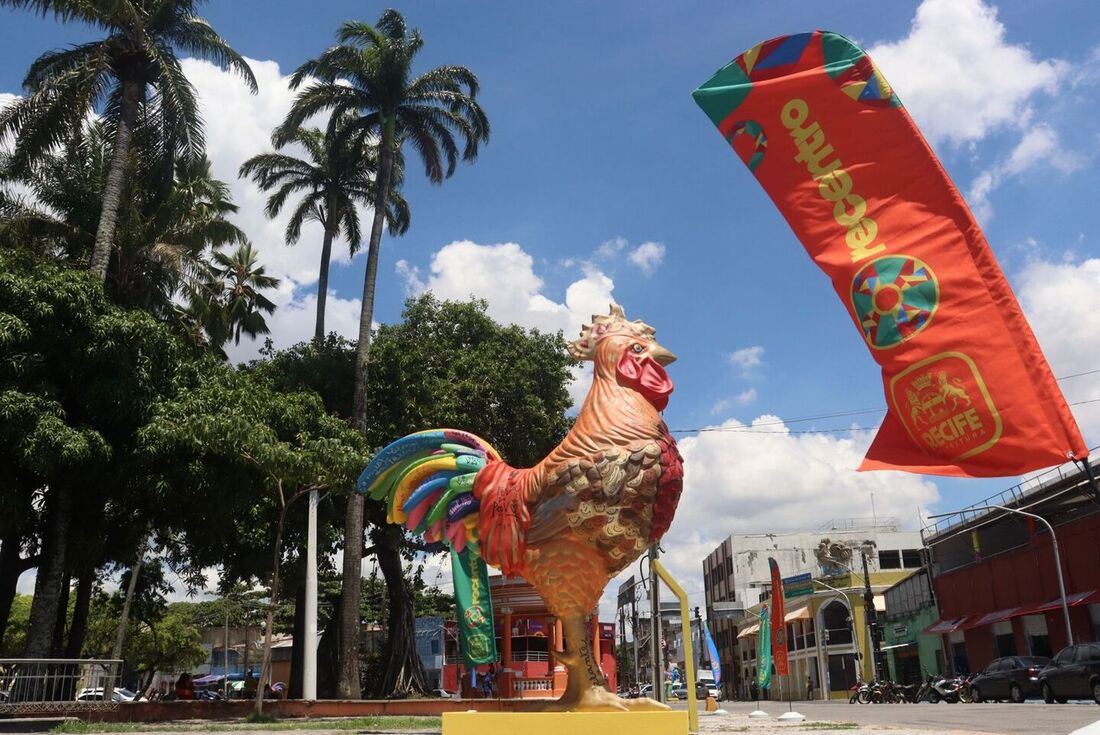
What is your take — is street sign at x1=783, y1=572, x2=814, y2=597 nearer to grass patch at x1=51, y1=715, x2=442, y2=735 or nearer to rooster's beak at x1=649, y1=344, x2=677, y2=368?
grass patch at x1=51, y1=715, x2=442, y2=735

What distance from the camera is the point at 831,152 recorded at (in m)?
5.29

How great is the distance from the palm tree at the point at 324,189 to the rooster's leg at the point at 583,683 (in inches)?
873

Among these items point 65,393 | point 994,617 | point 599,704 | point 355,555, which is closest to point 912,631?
point 994,617

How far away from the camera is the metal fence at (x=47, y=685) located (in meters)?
13.7

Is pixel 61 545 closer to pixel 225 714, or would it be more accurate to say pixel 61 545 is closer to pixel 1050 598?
pixel 225 714

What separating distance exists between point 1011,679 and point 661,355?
19729 mm

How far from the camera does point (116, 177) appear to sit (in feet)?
59.2

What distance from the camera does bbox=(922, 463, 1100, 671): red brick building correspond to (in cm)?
2705

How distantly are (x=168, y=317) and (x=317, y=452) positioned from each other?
8931mm

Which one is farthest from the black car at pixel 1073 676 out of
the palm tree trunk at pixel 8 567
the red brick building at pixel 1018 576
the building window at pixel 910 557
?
the building window at pixel 910 557

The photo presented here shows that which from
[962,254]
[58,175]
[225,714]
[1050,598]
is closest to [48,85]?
[58,175]

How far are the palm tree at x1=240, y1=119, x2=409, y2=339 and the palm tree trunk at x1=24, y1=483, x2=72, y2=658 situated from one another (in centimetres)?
1242

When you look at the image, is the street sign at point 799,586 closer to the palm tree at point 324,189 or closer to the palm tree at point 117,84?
the palm tree at point 324,189

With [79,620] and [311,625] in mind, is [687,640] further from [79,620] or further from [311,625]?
[79,620]
